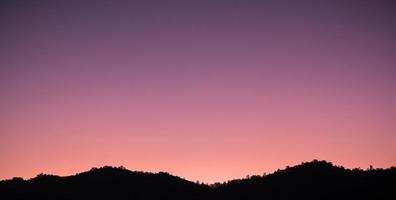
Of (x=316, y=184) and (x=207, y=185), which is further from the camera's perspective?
(x=207, y=185)

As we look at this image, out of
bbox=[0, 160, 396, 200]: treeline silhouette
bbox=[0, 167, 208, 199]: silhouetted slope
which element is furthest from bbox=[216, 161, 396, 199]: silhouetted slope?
bbox=[0, 167, 208, 199]: silhouetted slope

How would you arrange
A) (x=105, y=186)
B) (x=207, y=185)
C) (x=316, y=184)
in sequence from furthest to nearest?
(x=207, y=185), (x=105, y=186), (x=316, y=184)

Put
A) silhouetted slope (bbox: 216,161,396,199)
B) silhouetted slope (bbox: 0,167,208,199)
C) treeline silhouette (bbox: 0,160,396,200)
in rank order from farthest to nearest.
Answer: silhouetted slope (bbox: 0,167,208,199), treeline silhouette (bbox: 0,160,396,200), silhouetted slope (bbox: 216,161,396,199)

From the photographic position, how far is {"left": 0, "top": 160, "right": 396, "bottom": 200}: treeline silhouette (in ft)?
144

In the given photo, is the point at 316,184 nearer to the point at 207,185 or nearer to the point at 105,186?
the point at 207,185

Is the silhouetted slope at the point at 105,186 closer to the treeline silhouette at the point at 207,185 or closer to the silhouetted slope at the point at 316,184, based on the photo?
the treeline silhouette at the point at 207,185

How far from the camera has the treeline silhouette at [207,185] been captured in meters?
43.8

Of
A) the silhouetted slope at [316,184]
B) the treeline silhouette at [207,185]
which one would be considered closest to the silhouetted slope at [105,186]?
the treeline silhouette at [207,185]

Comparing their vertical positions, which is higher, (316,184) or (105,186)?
(105,186)

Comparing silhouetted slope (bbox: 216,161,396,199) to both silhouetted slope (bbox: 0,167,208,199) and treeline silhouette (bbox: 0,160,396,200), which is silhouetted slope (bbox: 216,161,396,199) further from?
silhouetted slope (bbox: 0,167,208,199)

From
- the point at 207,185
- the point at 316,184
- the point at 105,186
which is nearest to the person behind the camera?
the point at 316,184

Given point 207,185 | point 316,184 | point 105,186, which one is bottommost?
point 316,184

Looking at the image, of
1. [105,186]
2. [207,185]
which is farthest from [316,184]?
[105,186]

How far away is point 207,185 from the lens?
56906 mm
